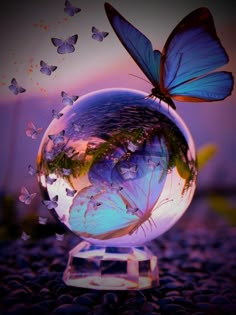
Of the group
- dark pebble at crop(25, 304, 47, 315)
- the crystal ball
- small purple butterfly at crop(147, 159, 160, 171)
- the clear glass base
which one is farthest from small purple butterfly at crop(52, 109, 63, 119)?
dark pebble at crop(25, 304, 47, 315)

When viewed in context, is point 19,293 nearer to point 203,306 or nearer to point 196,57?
point 203,306

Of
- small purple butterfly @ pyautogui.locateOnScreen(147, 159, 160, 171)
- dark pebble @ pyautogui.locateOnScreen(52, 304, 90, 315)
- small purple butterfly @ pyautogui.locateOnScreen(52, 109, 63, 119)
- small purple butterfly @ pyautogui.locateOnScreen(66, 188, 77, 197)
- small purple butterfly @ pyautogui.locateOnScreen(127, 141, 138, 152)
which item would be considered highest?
small purple butterfly @ pyautogui.locateOnScreen(52, 109, 63, 119)

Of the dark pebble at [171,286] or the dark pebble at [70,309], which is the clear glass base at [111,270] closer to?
the dark pebble at [171,286]

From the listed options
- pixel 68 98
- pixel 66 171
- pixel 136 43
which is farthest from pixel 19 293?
pixel 136 43

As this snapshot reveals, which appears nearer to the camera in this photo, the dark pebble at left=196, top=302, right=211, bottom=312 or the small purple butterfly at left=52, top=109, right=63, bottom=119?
the dark pebble at left=196, top=302, right=211, bottom=312

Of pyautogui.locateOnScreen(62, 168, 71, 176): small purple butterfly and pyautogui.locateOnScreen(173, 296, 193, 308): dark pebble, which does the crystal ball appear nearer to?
pyautogui.locateOnScreen(62, 168, 71, 176): small purple butterfly

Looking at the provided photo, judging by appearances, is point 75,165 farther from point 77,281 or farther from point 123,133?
point 77,281

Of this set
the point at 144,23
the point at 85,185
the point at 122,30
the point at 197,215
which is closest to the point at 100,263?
the point at 85,185
